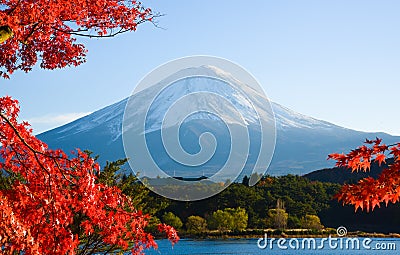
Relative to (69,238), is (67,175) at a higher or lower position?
higher

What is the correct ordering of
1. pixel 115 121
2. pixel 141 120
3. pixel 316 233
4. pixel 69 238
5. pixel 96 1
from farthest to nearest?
pixel 115 121 < pixel 141 120 < pixel 316 233 < pixel 96 1 < pixel 69 238

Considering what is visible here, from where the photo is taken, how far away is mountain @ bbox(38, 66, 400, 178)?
127125mm

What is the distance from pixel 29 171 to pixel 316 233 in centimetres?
3532

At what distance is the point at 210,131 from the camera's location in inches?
5221

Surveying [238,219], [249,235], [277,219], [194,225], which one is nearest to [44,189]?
[194,225]

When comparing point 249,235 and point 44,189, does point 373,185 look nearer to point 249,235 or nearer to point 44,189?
point 44,189

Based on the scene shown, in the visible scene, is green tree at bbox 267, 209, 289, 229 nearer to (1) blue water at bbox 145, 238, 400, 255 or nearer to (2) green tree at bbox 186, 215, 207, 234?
(1) blue water at bbox 145, 238, 400, 255

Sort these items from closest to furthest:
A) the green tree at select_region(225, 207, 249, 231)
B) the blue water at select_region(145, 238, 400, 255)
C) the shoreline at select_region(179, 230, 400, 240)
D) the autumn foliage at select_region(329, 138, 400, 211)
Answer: the autumn foliage at select_region(329, 138, 400, 211) < the blue water at select_region(145, 238, 400, 255) < the green tree at select_region(225, 207, 249, 231) < the shoreline at select_region(179, 230, 400, 240)

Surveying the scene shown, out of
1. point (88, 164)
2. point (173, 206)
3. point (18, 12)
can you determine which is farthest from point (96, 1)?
point (173, 206)

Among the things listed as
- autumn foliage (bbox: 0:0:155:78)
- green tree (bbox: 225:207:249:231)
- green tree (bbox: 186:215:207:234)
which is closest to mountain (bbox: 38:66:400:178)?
green tree (bbox: 225:207:249:231)

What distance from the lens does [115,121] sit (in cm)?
15525

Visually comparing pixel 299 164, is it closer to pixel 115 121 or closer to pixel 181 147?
pixel 181 147

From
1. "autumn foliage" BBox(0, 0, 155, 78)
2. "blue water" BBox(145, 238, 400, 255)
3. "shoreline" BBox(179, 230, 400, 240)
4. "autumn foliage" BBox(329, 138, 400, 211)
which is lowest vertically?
"shoreline" BBox(179, 230, 400, 240)

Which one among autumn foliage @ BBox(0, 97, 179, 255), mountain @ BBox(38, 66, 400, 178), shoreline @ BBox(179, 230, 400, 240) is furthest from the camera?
mountain @ BBox(38, 66, 400, 178)
